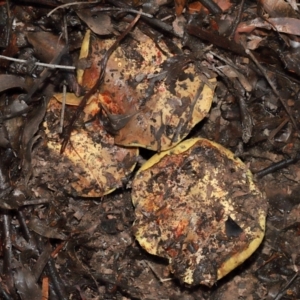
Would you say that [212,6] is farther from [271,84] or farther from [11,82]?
[11,82]

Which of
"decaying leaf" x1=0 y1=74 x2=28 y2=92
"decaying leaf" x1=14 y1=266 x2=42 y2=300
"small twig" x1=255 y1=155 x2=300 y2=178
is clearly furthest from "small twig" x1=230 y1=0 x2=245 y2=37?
"decaying leaf" x1=14 y1=266 x2=42 y2=300

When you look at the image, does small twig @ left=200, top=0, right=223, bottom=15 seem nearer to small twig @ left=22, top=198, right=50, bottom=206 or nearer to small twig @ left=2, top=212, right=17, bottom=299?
small twig @ left=22, top=198, right=50, bottom=206

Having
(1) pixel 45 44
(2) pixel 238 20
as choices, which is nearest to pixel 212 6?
(2) pixel 238 20

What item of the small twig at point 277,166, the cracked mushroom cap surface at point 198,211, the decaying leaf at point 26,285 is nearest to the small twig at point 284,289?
the cracked mushroom cap surface at point 198,211

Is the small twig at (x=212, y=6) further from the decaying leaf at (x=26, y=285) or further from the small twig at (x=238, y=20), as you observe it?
the decaying leaf at (x=26, y=285)

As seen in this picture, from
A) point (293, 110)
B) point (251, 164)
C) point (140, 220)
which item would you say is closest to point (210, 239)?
point (140, 220)

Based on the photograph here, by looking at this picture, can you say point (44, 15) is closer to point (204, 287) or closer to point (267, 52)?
point (267, 52)

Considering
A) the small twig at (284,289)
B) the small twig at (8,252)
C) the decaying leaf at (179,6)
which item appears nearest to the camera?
the decaying leaf at (179,6)
